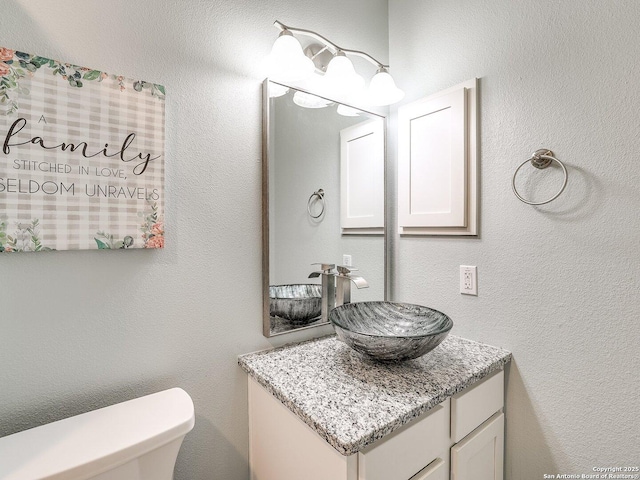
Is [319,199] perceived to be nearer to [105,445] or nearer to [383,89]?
[383,89]

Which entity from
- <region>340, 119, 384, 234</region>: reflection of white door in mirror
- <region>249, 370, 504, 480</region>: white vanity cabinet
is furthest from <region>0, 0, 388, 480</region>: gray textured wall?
<region>340, 119, 384, 234</region>: reflection of white door in mirror

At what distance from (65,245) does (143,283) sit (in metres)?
0.22

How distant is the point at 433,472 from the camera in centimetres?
93

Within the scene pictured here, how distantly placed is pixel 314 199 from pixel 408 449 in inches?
37.4

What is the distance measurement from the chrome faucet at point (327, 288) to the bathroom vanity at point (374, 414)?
0.54 feet

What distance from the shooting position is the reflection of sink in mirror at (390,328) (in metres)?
0.98

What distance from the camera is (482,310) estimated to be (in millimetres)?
1291

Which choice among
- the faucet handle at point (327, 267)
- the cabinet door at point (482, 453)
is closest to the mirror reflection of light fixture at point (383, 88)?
the faucet handle at point (327, 267)

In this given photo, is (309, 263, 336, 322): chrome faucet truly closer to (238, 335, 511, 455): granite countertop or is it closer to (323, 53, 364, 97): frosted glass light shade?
(238, 335, 511, 455): granite countertop

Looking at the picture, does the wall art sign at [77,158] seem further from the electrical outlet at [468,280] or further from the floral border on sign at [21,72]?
the electrical outlet at [468,280]

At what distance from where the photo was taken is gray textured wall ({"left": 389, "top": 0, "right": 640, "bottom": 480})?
959 millimetres

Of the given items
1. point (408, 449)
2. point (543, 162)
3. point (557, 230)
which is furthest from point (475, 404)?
point (543, 162)

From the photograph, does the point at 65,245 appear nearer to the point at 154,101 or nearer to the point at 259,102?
the point at 154,101

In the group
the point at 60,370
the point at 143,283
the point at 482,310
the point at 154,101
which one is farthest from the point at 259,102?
the point at 482,310
